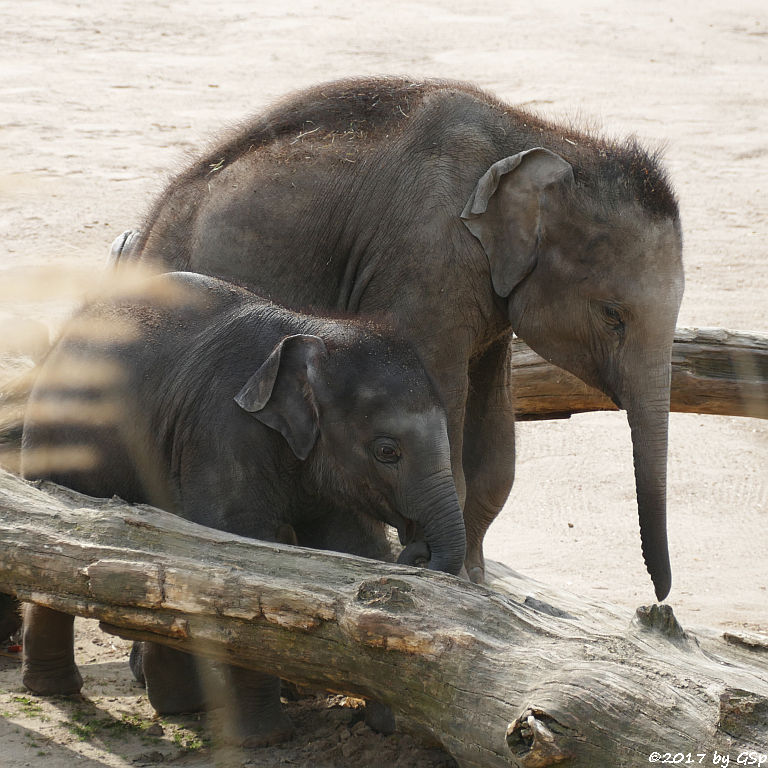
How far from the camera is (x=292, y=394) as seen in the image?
11.6ft

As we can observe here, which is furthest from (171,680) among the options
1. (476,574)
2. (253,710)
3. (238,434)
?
(476,574)

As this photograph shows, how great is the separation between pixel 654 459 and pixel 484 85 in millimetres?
10247

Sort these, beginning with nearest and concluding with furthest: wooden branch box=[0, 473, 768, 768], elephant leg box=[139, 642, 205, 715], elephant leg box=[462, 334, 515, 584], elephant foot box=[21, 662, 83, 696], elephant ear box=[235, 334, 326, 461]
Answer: wooden branch box=[0, 473, 768, 768] < elephant ear box=[235, 334, 326, 461] < elephant leg box=[139, 642, 205, 715] < elephant foot box=[21, 662, 83, 696] < elephant leg box=[462, 334, 515, 584]

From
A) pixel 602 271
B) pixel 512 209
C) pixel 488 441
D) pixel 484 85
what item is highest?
pixel 512 209

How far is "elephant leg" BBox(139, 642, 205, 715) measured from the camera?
3.81 m

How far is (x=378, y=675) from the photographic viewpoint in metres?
2.95

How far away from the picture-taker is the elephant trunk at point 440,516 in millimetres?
3400

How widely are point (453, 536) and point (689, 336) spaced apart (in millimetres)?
2246

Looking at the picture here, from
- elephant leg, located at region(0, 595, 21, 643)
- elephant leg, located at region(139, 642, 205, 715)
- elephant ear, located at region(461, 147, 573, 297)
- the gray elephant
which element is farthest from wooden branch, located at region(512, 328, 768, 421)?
elephant leg, located at region(0, 595, 21, 643)

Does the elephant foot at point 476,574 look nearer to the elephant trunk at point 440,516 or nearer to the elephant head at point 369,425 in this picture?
the elephant head at point 369,425

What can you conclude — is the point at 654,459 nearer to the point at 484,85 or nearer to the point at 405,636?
the point at 405,636

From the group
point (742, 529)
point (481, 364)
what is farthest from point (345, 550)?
point (742, 529)

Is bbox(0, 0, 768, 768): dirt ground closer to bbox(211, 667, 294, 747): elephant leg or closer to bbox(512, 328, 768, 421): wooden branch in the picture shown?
bbox(211, 667, 294, 747): elephant leg

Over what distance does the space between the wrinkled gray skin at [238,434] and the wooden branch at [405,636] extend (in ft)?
0.95
